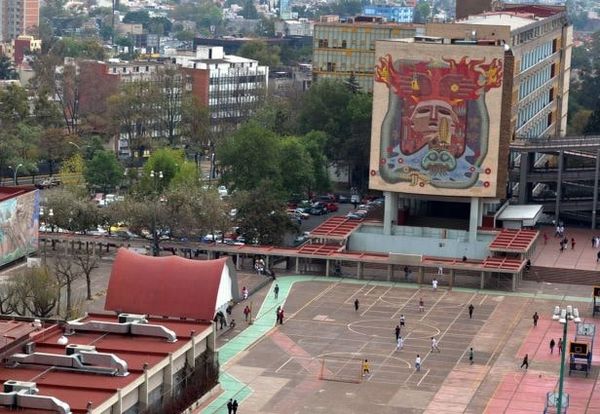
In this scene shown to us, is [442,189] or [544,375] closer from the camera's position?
[544,375]

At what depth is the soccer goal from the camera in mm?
81875

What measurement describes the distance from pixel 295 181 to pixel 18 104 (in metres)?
43.3

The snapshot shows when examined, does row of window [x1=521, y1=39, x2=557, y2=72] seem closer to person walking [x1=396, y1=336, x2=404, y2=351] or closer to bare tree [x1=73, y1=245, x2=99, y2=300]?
bare tree [x1=73, y1=245, x2=99, y2=300]

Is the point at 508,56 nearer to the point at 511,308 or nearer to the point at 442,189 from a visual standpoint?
the point at 442,189

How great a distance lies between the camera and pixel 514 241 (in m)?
113

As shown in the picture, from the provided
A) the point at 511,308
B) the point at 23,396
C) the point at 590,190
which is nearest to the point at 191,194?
the point at 511,308

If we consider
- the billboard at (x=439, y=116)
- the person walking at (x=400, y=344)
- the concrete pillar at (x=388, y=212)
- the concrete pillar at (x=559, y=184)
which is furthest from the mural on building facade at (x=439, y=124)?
the person walking at (x=400, y=344)

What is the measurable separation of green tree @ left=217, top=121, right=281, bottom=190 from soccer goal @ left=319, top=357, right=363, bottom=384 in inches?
1700

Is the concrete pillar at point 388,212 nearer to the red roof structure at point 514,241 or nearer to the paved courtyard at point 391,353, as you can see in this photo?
the red roof structure at point 514,241

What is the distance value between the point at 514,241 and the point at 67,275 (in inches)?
1387

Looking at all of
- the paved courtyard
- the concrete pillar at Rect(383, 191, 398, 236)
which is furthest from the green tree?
the paved courtyard

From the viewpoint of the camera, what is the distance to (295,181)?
132 m

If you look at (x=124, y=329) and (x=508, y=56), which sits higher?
(x=508, y=56)

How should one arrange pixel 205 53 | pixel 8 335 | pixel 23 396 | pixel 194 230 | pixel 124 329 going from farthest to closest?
pixel 205 53 < pixel 194 230 < pixel 124 329 < pixel 8 335 < pixel 23 396
